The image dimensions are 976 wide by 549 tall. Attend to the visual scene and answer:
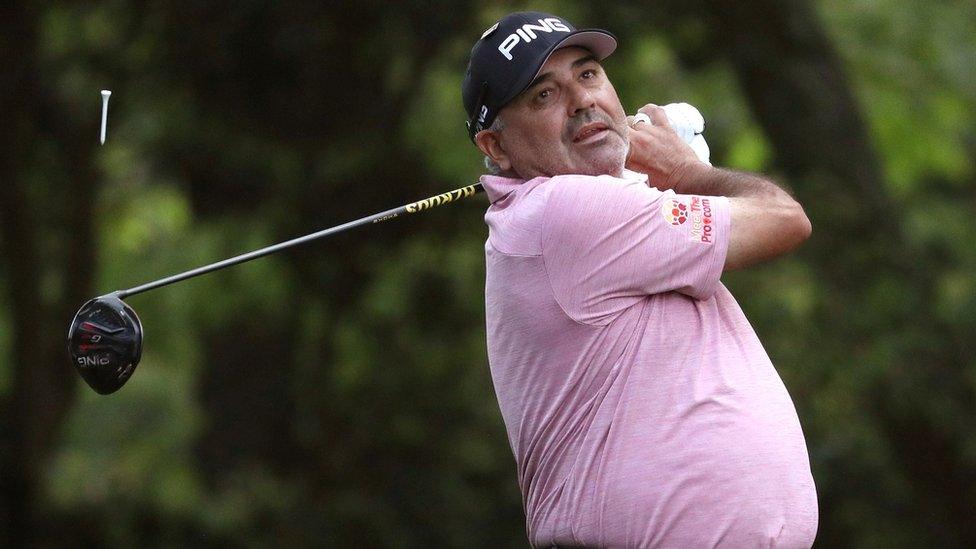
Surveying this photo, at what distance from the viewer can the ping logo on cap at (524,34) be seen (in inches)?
137

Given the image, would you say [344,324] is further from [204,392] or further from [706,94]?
[706,94]

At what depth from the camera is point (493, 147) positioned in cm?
366

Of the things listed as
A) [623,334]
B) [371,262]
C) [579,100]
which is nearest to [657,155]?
[579,100]

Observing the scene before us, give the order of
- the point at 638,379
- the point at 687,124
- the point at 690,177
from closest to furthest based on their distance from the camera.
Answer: the point at 638,379
the point at 690,177
the point at 687,124

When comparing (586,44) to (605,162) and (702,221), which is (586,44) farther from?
(702,221)

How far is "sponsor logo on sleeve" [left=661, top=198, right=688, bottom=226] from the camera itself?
3256mm

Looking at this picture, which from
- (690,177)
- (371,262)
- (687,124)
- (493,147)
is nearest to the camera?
(690,177)

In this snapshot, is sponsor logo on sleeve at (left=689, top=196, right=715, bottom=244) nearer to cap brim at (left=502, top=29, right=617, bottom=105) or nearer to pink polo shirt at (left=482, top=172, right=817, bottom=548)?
pink polo shirt at (left=482, top=172, right=817, bottom=548)

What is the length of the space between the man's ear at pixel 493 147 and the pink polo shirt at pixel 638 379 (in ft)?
0.91

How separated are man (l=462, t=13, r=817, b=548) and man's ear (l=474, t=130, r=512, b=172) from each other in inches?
3.9

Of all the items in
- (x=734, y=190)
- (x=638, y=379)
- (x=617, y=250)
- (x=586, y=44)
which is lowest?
(x=638, y=379)

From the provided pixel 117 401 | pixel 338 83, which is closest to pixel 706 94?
pixel 338 83

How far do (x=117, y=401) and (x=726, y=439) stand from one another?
9.80m

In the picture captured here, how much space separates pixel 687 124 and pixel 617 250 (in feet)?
2.36
